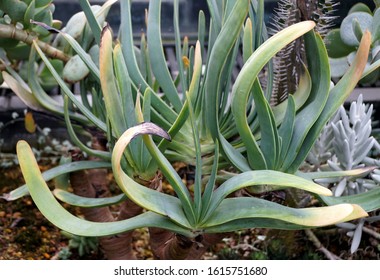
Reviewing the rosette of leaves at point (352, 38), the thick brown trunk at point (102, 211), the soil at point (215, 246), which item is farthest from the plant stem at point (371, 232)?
the thick brown trunk at point (102, 211)

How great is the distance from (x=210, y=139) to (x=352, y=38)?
271mm

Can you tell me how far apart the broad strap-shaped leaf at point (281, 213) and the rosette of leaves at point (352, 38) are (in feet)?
0.72

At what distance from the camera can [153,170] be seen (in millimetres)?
589

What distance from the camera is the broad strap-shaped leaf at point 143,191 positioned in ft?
1.47

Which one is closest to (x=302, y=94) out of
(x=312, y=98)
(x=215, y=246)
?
(x=312, y=98)

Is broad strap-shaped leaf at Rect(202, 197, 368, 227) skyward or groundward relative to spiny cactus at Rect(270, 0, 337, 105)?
groundward

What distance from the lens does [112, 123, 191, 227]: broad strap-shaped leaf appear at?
45 centimetres

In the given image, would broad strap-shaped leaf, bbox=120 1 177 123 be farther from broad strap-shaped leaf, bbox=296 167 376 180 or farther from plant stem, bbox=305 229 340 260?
plant stem, bbox=305 229 340 260

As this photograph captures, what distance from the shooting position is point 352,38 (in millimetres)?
760

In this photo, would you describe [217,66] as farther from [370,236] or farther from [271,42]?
[370,236]

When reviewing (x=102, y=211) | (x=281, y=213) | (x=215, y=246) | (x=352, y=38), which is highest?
(x=352, y=38)

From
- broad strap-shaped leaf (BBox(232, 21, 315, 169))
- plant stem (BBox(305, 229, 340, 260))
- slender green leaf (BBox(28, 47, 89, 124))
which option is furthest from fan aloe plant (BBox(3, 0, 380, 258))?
plant stem (BBox(305, 229, 340, 260))

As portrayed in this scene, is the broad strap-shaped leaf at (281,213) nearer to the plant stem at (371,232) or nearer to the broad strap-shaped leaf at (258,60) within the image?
the broad strap-shaped leaf at (258,60)

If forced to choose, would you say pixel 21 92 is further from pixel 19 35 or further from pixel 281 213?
pixel 281 213
